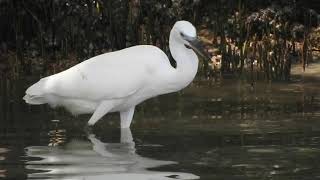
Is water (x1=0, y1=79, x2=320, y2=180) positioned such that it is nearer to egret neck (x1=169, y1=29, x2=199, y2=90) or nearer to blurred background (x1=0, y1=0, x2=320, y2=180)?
blurred background (x1=0, y1=0, x2=320, y2=180)

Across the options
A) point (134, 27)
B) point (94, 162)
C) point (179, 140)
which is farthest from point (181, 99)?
point (134, 27)

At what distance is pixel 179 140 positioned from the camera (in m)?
7.99

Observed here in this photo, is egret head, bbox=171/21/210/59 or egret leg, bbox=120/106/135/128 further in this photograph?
egret leg, bbox=120/106/135/128

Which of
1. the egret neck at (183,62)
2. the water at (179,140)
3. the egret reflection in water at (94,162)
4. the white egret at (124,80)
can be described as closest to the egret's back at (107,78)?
the white egret at (124,80)

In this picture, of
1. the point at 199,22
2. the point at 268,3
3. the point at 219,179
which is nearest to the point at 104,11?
the point at 199,22

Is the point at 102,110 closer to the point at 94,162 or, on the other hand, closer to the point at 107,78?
the point at 107,78

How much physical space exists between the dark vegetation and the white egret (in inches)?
228

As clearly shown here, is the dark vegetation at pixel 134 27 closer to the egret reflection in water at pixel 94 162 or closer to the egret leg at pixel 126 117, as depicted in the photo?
the egret leg at pixel 126 117

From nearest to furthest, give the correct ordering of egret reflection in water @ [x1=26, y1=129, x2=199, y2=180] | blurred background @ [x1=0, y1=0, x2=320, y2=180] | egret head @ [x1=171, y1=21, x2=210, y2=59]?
1. egret reflection in water @ [x1=26, y1=129, x2=199, y2=180]
2. blurred background @ [x1=0, y1=0, x2=320, y2=180]
3. egret head @ [x1=171, y1=21, x2=210, y2=59]

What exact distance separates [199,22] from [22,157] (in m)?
10.4

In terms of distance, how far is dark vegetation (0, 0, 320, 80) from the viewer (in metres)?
15.2

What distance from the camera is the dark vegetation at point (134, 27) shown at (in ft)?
49.9

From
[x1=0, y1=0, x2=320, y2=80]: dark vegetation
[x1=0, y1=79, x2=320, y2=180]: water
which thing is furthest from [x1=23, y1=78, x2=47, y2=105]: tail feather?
[x1=0, y1=0, x2=320, y2=80]: dark vegetation

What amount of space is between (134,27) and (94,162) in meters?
8.85
